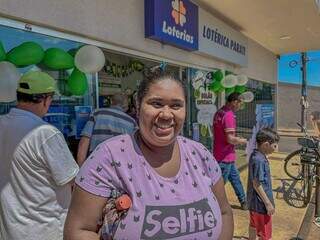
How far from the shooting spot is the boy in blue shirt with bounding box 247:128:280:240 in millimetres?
3662

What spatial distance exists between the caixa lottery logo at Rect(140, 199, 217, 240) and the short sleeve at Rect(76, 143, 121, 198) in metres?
0.17

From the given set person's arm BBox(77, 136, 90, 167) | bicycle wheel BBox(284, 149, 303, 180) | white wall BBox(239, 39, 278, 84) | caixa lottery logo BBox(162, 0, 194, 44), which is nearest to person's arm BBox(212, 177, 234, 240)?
person's arm BBox(77, 136, 90, 167)

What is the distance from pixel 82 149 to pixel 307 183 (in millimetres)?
4486

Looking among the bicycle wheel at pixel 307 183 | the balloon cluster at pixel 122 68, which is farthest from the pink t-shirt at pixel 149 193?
the bicycle wheel at pixel 307 183

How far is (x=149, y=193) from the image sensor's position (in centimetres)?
155

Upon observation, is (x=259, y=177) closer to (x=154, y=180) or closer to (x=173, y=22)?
(x=154, y=180)

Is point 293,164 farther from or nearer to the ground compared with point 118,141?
nearer to the ground

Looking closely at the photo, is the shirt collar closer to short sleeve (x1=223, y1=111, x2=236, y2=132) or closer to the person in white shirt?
the person in white shirt

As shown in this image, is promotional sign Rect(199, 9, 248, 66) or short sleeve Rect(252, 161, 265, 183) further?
promotional sign Rect(199, 9, 248, 66)

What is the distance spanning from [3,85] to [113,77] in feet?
6.87

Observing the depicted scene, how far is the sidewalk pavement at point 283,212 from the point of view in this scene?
5.17 m

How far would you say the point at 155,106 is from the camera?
1.66m

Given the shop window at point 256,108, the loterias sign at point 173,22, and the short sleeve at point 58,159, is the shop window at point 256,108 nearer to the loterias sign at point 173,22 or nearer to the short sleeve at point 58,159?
the loterias sign at point 173,22

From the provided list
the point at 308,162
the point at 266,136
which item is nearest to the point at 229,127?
the point at 266,136
